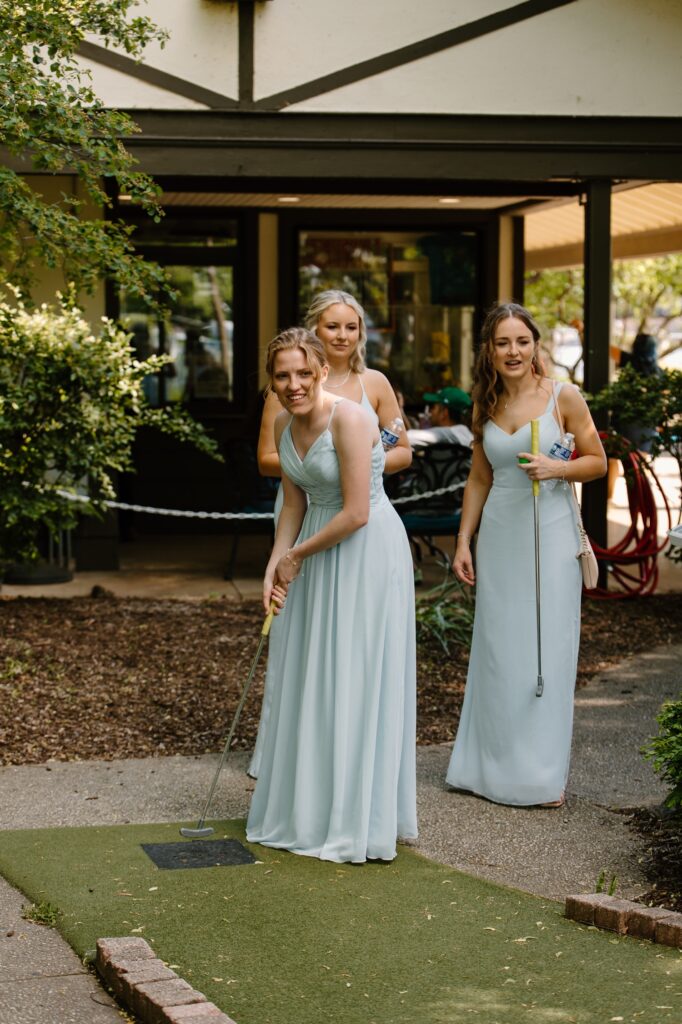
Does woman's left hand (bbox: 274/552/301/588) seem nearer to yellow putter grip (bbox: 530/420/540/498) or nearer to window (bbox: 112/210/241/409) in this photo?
yellow putter grip (bbox: 530/420/540/498)

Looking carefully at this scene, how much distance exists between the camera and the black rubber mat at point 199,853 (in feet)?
Result: 16.6

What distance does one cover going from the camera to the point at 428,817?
224 inches

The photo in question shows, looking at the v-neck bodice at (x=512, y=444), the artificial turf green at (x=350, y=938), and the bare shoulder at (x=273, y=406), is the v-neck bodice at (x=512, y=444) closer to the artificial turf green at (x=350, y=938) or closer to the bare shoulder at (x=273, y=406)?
the bare shoulder at (x=273, y=406)

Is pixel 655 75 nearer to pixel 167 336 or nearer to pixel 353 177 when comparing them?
pixel 353 177

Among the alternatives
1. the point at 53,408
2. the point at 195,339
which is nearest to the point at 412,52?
the point at 53,408

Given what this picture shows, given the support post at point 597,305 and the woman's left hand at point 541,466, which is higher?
the support post at point 597,305

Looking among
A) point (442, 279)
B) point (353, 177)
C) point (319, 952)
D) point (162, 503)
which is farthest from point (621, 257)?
point (319, 952)

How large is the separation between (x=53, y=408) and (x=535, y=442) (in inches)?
175

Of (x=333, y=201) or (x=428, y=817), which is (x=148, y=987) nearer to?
(x=428, y=817)

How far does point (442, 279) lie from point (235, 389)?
2297 mm

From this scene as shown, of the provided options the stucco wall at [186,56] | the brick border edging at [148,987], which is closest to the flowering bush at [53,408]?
the stucco wall at [186,56]

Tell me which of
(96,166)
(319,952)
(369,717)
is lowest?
(319,952)

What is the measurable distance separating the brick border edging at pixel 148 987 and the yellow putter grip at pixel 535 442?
250 cm

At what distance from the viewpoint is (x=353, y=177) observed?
9.98 m
